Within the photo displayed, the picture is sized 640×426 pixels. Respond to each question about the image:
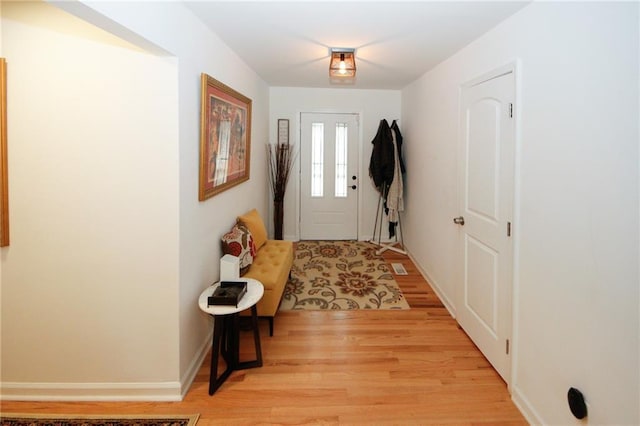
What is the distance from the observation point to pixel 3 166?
1.86 metres

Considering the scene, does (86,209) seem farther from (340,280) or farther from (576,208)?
(340,280)

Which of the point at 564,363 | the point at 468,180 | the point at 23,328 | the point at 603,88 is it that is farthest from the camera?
the point at 468,180

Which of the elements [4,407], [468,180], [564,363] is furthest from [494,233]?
[4,407]

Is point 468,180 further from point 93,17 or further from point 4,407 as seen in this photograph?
point 4,407

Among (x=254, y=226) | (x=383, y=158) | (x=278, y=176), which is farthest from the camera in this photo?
(x=278, y=176)

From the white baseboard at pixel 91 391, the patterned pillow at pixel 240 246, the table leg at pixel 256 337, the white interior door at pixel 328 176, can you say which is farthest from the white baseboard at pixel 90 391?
the white interior door at pixel 328 176

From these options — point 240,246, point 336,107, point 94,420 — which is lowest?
point 94,420

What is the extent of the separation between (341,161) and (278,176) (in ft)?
3.31

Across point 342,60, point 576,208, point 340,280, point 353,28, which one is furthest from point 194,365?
Answer: point 342,60

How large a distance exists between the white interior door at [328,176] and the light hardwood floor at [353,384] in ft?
8.54

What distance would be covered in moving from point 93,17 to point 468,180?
2.48m

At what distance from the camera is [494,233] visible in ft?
7.50

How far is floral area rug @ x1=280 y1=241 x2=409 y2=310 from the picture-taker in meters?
3.30

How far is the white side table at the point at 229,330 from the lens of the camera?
2.04 metres
